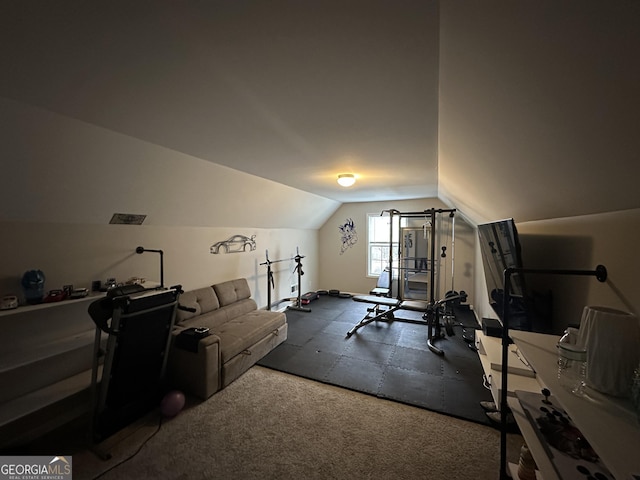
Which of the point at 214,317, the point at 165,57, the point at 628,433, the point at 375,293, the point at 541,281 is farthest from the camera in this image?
the point at 375,293

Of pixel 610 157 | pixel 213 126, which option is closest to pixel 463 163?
pixel 610 157

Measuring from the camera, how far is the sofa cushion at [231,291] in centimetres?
388

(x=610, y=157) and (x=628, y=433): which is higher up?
(x=610, y=157)

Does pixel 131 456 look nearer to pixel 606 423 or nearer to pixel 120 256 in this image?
pixel 120 256

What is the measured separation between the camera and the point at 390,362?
339cm

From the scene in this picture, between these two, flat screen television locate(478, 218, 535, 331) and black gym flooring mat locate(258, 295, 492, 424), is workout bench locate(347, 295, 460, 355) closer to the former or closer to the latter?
black gym flooring mat locate(258, 295, 492, 424)

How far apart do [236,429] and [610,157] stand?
3.00m

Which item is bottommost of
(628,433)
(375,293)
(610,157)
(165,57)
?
(375,293)

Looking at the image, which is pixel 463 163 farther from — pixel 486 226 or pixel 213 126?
pixel 213 126

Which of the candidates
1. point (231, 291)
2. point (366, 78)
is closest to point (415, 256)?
point (231, 291)

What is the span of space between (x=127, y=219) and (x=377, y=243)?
5490mm

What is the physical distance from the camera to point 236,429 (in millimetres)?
2250

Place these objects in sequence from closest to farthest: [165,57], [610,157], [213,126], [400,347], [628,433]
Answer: [628,433], [610,157], [165,57], [213,126], [400,347]

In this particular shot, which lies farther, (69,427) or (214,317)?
(214,317)
